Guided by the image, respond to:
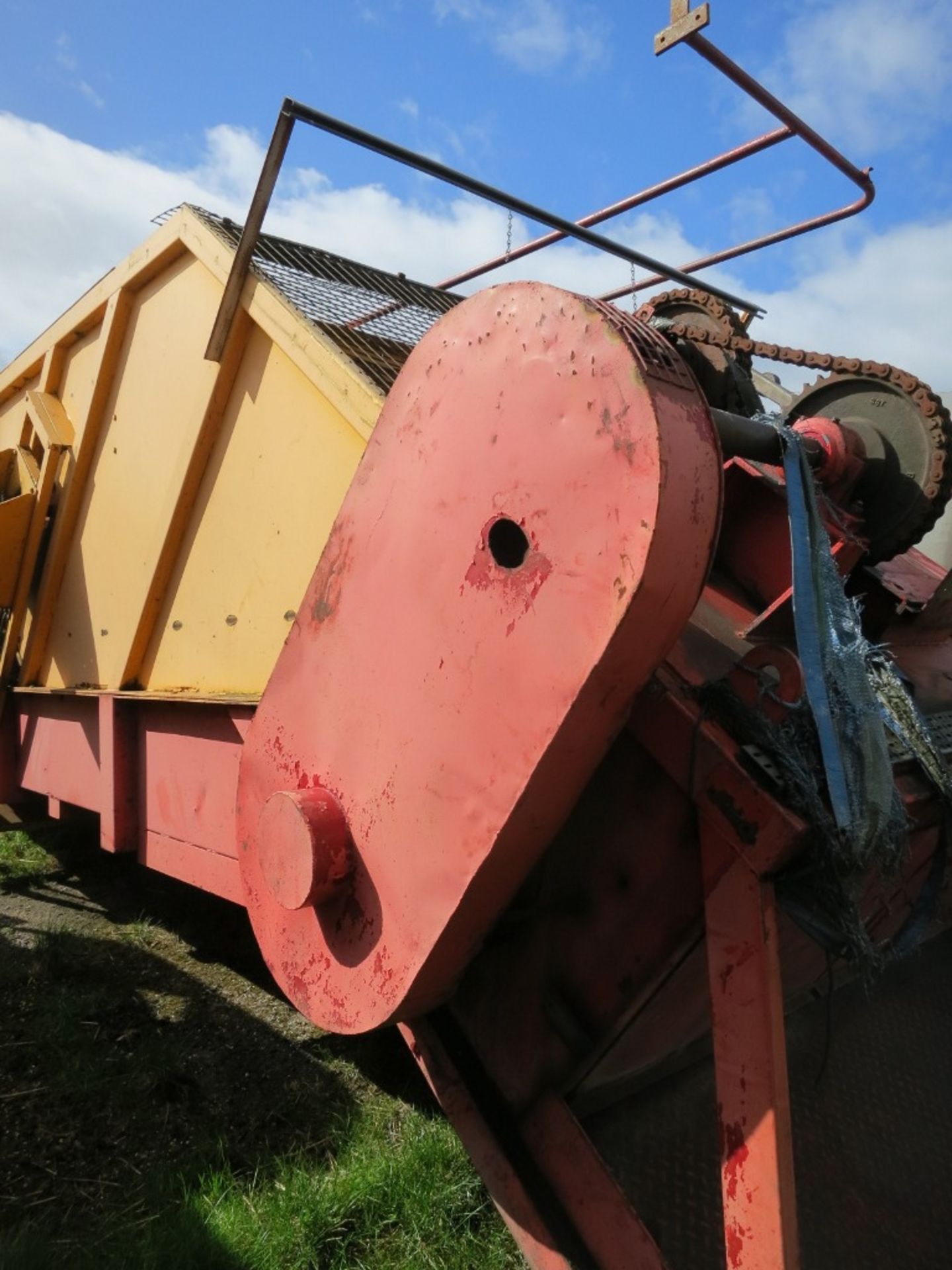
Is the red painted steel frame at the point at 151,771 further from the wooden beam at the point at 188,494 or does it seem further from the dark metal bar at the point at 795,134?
the dark metal bar at the point at 795,134

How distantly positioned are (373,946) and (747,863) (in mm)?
682

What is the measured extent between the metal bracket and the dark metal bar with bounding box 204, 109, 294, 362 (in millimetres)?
891

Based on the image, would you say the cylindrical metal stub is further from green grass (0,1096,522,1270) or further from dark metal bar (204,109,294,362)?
dark metal bar (204,109,294,362)

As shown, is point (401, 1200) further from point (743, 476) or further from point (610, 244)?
point (610, 244)

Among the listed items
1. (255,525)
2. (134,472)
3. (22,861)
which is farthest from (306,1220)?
(22,861)

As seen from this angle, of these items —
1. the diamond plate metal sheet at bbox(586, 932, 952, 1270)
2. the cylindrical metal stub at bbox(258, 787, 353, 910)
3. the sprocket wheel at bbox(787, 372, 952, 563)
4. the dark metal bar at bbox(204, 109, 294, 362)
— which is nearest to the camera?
the cylindrical metal stub at bbox(258, 787, 353, 910)

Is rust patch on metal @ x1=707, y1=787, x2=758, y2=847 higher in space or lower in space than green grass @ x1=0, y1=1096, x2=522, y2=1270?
higher

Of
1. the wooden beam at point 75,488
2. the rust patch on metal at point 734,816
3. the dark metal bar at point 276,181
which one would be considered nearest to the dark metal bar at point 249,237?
the dark metal bar at point 276,181

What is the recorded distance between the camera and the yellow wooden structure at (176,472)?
2.43 m

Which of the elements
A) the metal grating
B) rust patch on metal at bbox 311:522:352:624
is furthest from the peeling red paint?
the metal grating

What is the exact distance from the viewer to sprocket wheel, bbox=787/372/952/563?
231 centimetres

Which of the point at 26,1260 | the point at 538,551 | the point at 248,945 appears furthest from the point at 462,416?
the point at 248,945

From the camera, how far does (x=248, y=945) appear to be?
3.81 metres

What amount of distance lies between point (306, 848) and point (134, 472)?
194 cm
